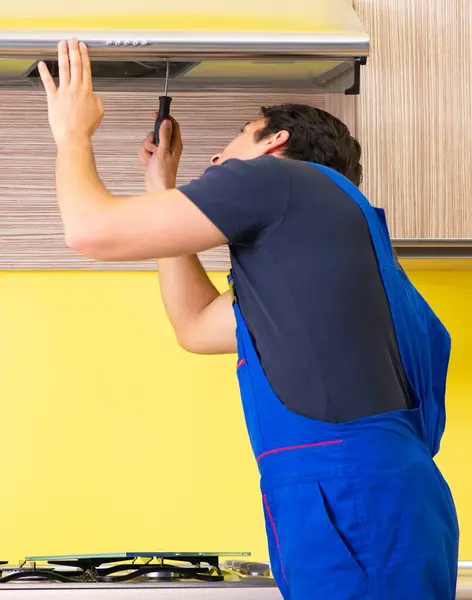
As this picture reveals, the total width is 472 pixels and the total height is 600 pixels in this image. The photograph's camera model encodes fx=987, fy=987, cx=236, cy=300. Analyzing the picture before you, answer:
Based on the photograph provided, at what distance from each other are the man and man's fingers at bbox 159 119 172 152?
36cm

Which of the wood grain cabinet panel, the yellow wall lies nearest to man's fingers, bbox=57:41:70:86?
the wood grain cabinet panel

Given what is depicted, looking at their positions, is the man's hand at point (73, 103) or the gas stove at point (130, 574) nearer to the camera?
the man's hand at point (73, 103)

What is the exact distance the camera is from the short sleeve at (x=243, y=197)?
1.15 meters

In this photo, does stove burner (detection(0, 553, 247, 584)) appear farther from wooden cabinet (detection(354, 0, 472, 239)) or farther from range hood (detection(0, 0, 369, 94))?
range hood (detection(0, 0, 369, 94))

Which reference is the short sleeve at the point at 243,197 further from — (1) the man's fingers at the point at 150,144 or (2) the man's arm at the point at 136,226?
(1) the man's fingers at the point at 150,144

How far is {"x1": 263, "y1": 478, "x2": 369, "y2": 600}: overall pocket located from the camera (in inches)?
44.6

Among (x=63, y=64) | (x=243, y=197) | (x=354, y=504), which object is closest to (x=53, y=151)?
(x=63, y=64)

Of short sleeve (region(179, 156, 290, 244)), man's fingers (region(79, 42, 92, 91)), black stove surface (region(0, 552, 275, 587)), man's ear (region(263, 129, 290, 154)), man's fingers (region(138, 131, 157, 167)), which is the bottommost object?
black stove surface (region(0, 552, 275, 587))

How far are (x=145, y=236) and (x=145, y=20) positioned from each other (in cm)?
50

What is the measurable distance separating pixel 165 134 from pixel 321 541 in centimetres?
80

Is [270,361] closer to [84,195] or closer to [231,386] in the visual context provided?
[84,195]

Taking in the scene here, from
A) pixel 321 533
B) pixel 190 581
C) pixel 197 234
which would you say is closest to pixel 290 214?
pixel 197 234

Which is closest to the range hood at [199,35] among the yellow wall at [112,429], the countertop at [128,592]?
the yellow wall at [112,429]

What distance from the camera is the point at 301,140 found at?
143 centimetres
